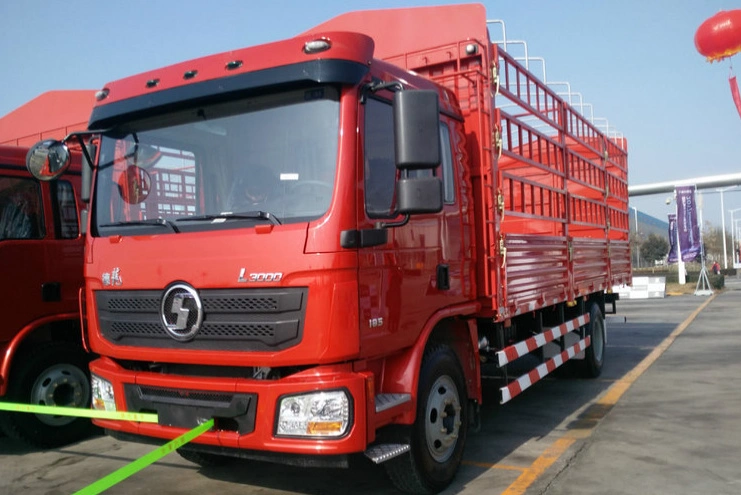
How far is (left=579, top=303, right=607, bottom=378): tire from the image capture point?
313 inches

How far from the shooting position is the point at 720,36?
13094 mm

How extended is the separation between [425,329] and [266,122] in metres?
1.51

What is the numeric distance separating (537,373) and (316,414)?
314cm

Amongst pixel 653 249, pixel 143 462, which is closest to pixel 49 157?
pixel 143 462

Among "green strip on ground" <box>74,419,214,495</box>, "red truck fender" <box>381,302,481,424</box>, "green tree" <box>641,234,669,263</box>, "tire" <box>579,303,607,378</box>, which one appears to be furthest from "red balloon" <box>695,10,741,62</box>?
"green tree" <box>641,234,669,263</box>

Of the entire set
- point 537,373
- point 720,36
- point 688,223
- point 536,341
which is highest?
point 720,36

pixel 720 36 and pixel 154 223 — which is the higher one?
pixel 720 36

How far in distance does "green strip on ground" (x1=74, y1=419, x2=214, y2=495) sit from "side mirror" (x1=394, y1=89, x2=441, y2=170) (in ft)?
5.56

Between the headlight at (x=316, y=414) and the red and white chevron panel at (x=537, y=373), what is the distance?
2.04 meters

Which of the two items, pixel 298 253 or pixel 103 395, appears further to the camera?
pixel 103 395

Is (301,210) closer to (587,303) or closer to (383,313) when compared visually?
(383,313)

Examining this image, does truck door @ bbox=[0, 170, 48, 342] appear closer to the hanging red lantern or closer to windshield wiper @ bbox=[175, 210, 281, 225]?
windshield wiper @ bbox=[175, 210, 281, 225]

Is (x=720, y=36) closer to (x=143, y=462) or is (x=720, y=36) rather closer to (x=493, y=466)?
(x=493, y=466)

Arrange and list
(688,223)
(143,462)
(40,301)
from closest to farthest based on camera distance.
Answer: (143,462) → (40,301) → (688,223)
